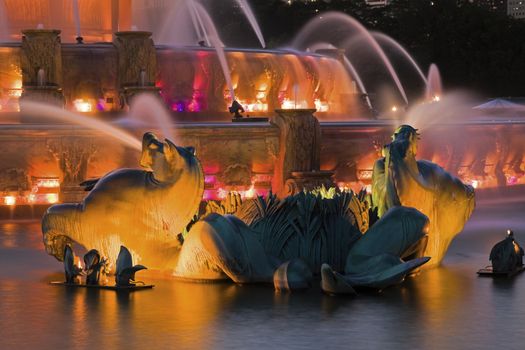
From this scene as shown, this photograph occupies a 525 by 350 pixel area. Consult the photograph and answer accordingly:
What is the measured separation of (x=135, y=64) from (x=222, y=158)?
5214 millimetres

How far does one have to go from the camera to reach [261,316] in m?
11.8

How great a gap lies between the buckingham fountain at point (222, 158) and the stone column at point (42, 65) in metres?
0.03

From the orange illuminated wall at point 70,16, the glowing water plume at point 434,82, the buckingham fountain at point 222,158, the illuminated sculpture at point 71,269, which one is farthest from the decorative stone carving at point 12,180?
the glowing water plume at point 434,82

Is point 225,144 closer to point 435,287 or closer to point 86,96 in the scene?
point 86,96

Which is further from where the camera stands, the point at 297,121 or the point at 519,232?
the point at 297,121

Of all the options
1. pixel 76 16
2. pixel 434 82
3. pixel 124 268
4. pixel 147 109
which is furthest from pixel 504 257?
pixel 434 82

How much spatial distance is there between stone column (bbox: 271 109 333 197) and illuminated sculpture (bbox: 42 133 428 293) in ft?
29.3

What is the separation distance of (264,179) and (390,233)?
10535mm

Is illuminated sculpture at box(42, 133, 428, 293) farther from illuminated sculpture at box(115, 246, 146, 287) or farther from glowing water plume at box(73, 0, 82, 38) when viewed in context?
glowing water plume at box(73, 0, 82, 38)

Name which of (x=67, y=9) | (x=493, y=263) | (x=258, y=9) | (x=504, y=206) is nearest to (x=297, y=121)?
(x=504, y=206)

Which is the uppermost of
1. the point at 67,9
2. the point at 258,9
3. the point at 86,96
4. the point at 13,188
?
the point at 258,9

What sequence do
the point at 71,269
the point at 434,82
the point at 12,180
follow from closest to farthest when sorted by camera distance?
the point at 71,269 < the point at 12,180 < the point at 434,82

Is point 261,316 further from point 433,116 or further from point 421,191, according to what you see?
point 433,116

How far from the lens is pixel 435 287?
1365cm
